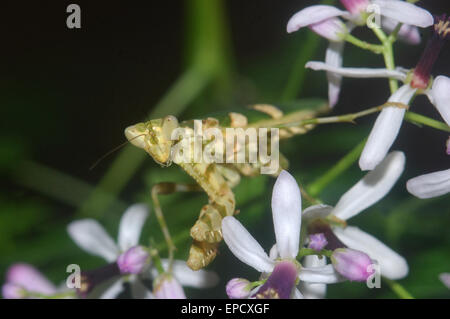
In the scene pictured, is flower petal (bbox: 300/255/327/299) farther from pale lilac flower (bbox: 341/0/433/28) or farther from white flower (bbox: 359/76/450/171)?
pale lilac flower (bbox: 341/0/433/28)

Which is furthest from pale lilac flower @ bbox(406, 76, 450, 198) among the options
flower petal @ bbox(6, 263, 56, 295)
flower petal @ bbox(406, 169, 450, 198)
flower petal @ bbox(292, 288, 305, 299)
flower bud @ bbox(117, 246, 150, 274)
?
flower petal @ bbox(6, 263, 56, 295)

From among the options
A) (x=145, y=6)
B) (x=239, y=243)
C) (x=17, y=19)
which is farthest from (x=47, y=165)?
(x=239, y=243)

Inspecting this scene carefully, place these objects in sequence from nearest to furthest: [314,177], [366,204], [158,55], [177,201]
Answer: [366,204] < [314,177] < [177,201] < [158,55]

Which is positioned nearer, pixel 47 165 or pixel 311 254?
pixel 311 254

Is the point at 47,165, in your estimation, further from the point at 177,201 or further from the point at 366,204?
the point at 366,204

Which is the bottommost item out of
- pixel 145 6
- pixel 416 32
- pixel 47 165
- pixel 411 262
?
pixel 411 262
